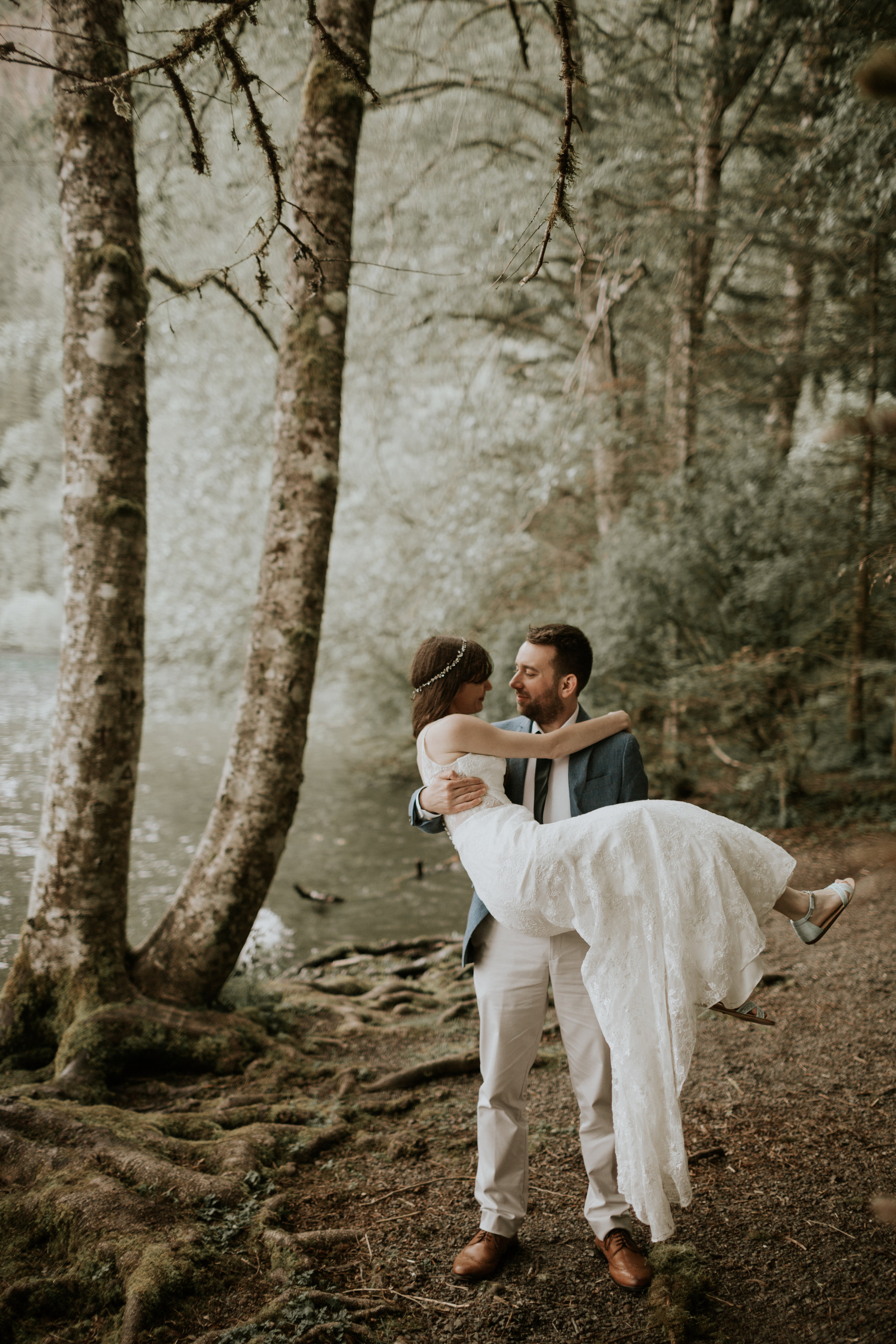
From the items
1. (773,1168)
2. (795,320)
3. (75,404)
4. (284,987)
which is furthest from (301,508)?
(795,320)

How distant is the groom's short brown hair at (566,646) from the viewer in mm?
2861

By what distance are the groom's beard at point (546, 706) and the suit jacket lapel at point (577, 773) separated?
10cm

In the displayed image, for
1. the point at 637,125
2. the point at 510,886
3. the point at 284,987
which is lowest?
the point at 284,987

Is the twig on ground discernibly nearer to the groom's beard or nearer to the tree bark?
the groom's beard

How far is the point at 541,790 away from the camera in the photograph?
9.72 feet

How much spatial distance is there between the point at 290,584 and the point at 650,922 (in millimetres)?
3180

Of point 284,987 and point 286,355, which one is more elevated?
point 286,355

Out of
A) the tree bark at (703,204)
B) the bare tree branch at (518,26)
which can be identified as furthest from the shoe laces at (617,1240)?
the tree bark at (703,204)

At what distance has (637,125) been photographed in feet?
33.1

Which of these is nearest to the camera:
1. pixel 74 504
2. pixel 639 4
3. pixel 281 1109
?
pixel 281 1109

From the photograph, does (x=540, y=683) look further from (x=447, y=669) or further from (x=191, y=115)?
(x=191, y=115)

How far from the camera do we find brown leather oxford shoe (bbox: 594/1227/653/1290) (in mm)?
2580

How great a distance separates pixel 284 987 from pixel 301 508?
11.5 feet

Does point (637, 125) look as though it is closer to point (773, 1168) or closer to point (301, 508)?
point (301, 508)
